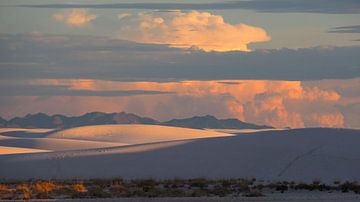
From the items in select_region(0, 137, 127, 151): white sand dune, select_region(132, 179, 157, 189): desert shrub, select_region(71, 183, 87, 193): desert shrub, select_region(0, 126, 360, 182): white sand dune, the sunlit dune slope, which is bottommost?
select_region(71, 183, 87, 193): desert shrub

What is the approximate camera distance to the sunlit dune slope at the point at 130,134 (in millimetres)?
104125

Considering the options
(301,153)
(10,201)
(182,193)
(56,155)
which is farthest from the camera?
(56,155)

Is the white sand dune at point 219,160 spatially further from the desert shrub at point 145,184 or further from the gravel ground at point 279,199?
the gravel ground at point 279,199

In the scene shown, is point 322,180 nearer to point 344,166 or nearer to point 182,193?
point 344,166

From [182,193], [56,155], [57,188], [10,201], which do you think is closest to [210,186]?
[182,193]

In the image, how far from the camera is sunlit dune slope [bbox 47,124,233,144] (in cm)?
10412

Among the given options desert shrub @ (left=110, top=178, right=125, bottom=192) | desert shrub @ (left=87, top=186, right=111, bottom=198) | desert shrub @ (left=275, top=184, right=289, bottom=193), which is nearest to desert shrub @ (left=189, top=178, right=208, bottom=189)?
desert shrub @ (left=110, top=178, right=125, bottom=192)

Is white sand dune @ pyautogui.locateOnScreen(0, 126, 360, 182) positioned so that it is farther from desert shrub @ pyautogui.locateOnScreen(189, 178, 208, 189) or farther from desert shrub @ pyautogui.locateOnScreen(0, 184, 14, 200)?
desert shrub @ pyautogui.locateOnScreen(0, 184, 14, 200)

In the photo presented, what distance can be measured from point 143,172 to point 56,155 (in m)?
8.37

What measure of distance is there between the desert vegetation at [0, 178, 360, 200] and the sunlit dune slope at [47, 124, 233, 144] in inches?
2318

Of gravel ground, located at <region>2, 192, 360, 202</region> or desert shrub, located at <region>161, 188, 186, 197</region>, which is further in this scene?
desert shrub, located at <region>161, 188, 186, 197</region>

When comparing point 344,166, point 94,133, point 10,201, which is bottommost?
point 10,201

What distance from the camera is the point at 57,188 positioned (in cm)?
3947

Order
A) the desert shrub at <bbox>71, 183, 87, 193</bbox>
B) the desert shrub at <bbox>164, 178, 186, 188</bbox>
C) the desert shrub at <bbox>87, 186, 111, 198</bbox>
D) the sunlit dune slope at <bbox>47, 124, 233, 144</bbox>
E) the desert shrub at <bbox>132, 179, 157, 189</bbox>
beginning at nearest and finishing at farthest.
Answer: the desert shrub at <bbox>87, 186, 111, 198</bbox>
the desert shrub at <bbox>71, 183, 87, 193</bbox>
the desert shrub at <bbox>132, 179, 157, 189</bbox>
the desert shrub at <bbox>164, 178, 186, 188</bbox>
the sunlit dune slope at <bbox>47, 124, 233, 144</bbox>
